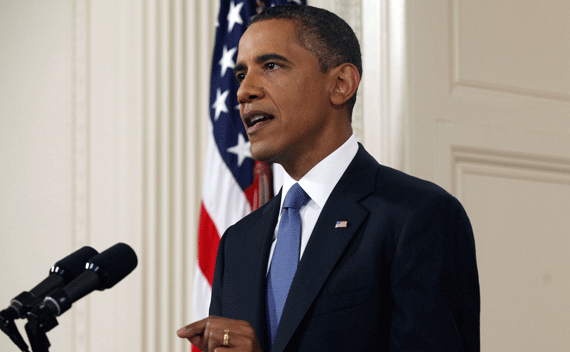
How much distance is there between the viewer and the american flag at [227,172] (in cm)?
304

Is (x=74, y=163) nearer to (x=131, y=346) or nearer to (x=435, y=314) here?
(x=131, y=346)

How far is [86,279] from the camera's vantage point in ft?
4.17

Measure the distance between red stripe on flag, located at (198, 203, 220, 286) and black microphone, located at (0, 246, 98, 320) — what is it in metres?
1.63

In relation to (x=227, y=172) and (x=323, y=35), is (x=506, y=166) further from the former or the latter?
(x=323, y=35)

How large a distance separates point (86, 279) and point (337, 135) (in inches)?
29.6

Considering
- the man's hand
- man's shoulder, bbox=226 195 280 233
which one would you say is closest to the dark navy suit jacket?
the man's hand

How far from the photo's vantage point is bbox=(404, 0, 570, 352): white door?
278 cm

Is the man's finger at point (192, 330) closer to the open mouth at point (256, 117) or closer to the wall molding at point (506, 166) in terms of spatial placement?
the open mouth at point (256, 117)

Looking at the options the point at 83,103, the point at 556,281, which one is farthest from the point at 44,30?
the point at 556,281

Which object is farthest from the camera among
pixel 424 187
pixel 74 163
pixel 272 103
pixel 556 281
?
pixel 74 163

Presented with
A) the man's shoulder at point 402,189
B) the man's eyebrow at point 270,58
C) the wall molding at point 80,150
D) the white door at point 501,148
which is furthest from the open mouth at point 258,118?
the wall molding at point 80,150

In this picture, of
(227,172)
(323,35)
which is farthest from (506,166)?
(323,35)

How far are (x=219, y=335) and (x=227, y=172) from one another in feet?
5.72

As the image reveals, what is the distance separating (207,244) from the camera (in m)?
3.03
